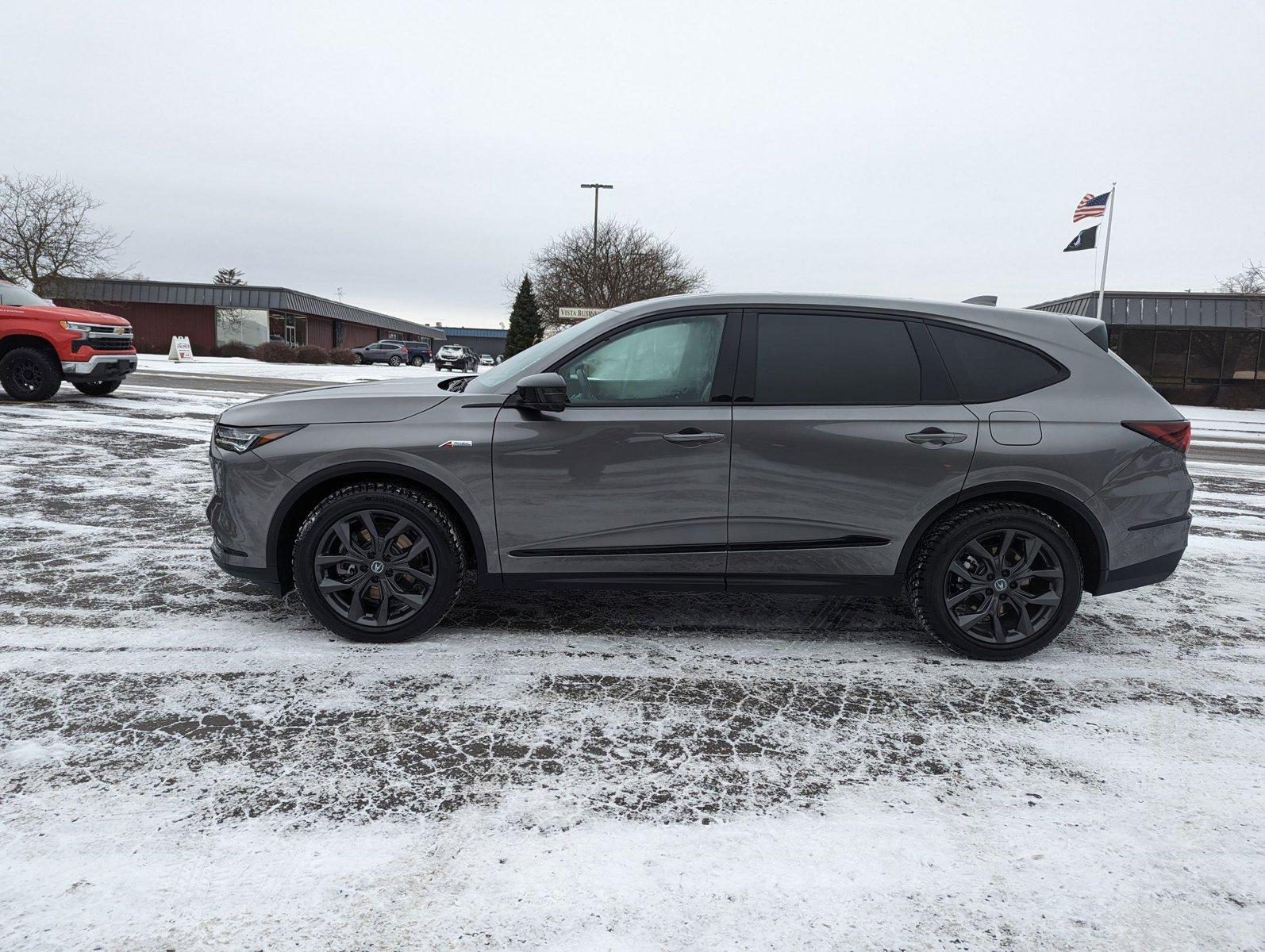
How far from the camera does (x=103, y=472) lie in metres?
7.68

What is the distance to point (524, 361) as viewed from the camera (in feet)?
13.0

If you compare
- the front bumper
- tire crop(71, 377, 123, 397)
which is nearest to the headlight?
the front bumper

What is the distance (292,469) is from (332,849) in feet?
6.39

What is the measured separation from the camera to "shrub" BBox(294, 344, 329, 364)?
41.4 m

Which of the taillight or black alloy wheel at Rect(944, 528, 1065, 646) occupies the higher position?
the taillight

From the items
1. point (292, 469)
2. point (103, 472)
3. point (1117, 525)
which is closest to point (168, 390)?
point (103, 472)

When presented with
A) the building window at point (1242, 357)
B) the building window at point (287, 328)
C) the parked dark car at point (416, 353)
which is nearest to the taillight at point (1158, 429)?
the building window at point (1242, 357)

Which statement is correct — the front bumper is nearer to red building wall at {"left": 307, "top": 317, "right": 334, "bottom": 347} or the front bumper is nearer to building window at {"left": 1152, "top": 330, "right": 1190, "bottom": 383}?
building window at {"left": 1152, "top": 330, "right": 1190, "bottom": 383}

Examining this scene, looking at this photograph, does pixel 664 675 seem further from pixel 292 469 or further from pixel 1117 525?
pixel 1117 525

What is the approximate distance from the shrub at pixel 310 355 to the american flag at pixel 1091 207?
3554cm

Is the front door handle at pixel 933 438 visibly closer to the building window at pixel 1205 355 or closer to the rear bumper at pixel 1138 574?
the rear bumper at pixel 1138 574

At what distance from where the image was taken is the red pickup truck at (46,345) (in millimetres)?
12312

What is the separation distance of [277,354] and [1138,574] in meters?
43.2

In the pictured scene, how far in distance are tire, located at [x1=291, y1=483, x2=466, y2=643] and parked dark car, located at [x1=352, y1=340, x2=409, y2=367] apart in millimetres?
46626
